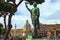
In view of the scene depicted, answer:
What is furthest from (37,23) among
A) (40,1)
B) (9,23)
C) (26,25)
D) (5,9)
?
(26,25)

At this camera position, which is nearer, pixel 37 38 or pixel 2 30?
pixel 37 38

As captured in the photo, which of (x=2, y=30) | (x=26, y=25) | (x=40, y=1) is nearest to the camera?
(x=40, y=1)

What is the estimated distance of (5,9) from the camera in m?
32.8

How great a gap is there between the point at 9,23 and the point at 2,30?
102ft

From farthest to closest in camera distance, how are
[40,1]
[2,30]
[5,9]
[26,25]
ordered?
1. [26,25]
2. [2,30]
3. [5,9]
4. [40,1]

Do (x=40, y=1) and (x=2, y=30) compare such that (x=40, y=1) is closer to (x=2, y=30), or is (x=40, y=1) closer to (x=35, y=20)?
(x=35, y=20)

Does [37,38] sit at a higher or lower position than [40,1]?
lower

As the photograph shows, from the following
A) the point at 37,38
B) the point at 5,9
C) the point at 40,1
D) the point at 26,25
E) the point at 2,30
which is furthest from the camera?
the point at 26,25

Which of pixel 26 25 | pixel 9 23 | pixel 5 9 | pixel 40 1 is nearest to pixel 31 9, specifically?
pixel 9 23

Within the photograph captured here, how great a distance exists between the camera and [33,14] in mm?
20234

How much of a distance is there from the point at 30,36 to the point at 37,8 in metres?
2.10

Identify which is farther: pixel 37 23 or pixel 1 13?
pixel 1 13

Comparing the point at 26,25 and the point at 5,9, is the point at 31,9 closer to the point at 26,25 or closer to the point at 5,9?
the point at 5,9

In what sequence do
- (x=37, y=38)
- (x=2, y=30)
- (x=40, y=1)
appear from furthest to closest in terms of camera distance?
1. (x=2, y=30)
2. (x=40, y=1)
3. (x=37, y=38)
